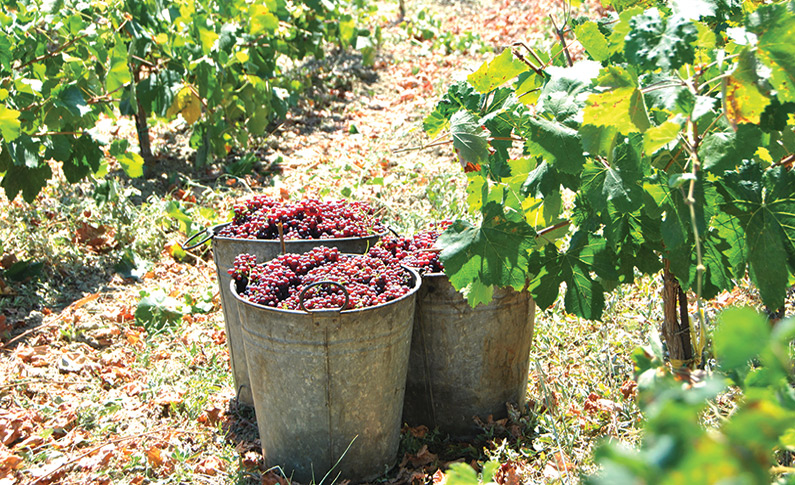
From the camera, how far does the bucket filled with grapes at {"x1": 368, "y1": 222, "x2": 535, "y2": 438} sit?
2.46 meters

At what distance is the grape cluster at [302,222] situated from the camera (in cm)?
267

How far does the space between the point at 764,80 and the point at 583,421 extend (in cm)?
150

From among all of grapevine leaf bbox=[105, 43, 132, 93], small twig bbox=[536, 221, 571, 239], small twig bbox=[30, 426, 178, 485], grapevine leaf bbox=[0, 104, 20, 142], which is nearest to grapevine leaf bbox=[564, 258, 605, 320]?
small twig bbox=[536, 221, 571, 239]

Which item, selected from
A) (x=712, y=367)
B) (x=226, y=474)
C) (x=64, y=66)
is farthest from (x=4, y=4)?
(x=712, y=367)

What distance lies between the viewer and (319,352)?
7.03 ft

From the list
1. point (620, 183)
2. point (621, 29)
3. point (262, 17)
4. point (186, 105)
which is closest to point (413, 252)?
point (620, 183)

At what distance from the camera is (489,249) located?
2041 millimetres

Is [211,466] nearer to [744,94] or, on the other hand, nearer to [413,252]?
[413,252]

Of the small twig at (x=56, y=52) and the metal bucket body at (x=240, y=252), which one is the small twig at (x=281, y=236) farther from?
the small twig at (x=56, y=52)

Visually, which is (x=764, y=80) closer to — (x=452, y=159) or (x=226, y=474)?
Result: (x=226, y=474)

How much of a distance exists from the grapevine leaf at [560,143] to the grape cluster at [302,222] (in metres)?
1.13

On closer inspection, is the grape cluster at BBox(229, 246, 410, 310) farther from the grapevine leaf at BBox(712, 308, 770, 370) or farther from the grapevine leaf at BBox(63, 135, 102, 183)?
the grapevine leaf at BBox(63, 135, 102, 183)

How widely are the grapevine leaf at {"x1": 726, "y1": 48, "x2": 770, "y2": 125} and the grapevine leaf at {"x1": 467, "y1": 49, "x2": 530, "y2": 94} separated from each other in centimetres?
79

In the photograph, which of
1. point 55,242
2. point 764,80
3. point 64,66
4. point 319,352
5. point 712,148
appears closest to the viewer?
point 764,80
